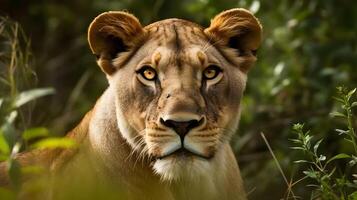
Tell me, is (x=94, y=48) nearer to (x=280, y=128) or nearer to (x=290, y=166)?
(x=290, y=166)

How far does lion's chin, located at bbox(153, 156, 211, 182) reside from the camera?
4500 millimetres

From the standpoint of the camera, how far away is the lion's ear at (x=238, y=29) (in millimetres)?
5254

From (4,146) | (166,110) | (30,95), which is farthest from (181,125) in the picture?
(4,146)

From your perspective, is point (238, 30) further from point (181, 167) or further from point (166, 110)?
point (181, 167)

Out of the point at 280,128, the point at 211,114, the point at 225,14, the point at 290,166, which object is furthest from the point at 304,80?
the point at 211,114

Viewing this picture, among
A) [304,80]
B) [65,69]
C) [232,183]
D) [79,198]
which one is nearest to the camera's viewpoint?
[79,198]

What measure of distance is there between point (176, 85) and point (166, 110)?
225 millimetres

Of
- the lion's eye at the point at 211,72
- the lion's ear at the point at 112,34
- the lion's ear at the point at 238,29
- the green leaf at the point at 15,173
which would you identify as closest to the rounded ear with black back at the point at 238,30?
the lion's ear at the point at 238,29

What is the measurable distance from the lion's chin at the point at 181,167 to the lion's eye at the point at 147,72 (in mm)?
523

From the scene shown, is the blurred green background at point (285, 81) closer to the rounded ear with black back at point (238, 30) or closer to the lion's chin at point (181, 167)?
the rounded ear with black back at point (238, 30)

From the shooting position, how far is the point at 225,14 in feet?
17.4

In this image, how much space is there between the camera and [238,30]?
5.29 m

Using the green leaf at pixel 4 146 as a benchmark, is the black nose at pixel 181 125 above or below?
below

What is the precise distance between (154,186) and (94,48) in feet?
3.09
